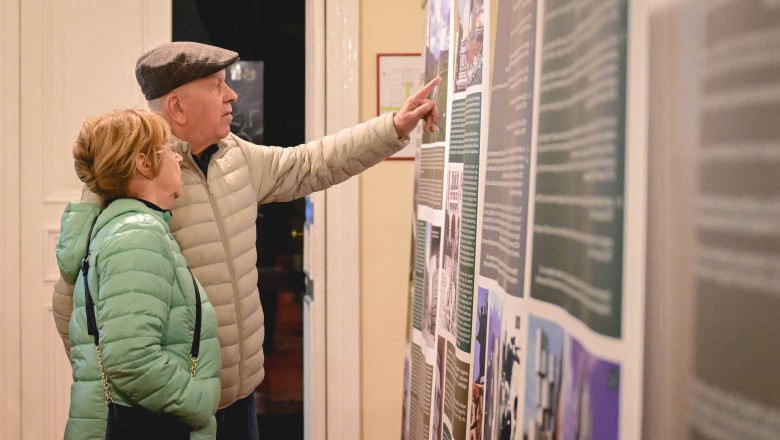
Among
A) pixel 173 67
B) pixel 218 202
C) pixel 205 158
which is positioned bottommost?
pixel 218 202

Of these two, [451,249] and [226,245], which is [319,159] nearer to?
[226,245]

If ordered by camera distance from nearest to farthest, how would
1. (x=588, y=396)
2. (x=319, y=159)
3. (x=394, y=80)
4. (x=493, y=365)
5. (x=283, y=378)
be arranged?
(x=588, y=396) → (x=493, y=365) → (x=319, y=159) → (x=394, y=80) → (x=283, y=378)

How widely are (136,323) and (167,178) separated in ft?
1.21

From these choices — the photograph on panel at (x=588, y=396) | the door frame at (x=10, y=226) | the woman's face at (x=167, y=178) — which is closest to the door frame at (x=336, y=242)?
the door frame at (x=10, y=226)

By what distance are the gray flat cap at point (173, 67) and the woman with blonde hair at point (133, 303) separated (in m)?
0.25

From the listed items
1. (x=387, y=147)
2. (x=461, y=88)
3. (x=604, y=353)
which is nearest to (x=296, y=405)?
(x=387, y=147)

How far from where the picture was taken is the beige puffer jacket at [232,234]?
1.93 metres

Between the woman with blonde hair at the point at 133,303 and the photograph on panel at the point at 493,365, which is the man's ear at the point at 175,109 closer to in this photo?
the woman with blonde hair at the point at 133,303

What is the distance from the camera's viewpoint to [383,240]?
3.19m

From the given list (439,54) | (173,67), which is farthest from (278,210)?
Answer: (439,54)

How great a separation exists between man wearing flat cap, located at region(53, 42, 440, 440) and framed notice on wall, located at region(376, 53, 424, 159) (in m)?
1.04

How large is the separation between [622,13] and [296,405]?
13.7ft

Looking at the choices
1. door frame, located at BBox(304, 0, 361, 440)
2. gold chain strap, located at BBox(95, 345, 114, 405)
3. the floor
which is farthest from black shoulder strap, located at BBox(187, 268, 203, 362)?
the floor

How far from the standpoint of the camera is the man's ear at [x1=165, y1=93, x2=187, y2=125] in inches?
77.1
